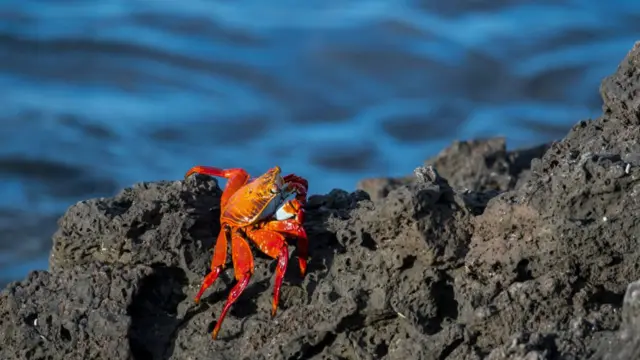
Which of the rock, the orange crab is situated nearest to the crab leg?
the orange crab

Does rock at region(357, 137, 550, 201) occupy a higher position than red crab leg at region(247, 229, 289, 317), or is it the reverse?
rock at region(357, 137, 550, 201)

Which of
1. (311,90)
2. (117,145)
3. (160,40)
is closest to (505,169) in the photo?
(117,145)

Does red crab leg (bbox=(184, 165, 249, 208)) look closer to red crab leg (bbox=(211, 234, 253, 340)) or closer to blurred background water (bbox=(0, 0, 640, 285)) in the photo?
red crab leg (bbox=(211, 234, 253, 340))

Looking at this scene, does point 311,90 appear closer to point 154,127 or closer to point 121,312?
point 154,127

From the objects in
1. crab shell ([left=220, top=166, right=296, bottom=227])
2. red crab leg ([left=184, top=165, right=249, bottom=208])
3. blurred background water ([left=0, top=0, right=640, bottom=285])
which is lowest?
crab shell ([left=220, top=166, right=296, bottom=227])

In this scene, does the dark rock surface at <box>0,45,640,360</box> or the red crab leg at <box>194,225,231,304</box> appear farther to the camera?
the red crab leg at <box>194,225,231,304</box>

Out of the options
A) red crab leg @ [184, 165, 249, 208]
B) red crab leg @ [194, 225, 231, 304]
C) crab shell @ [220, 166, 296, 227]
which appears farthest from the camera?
red crab leg @ [184, 165, 249, 208]

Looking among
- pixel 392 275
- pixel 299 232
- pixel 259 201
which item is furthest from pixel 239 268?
pixel 392 275
